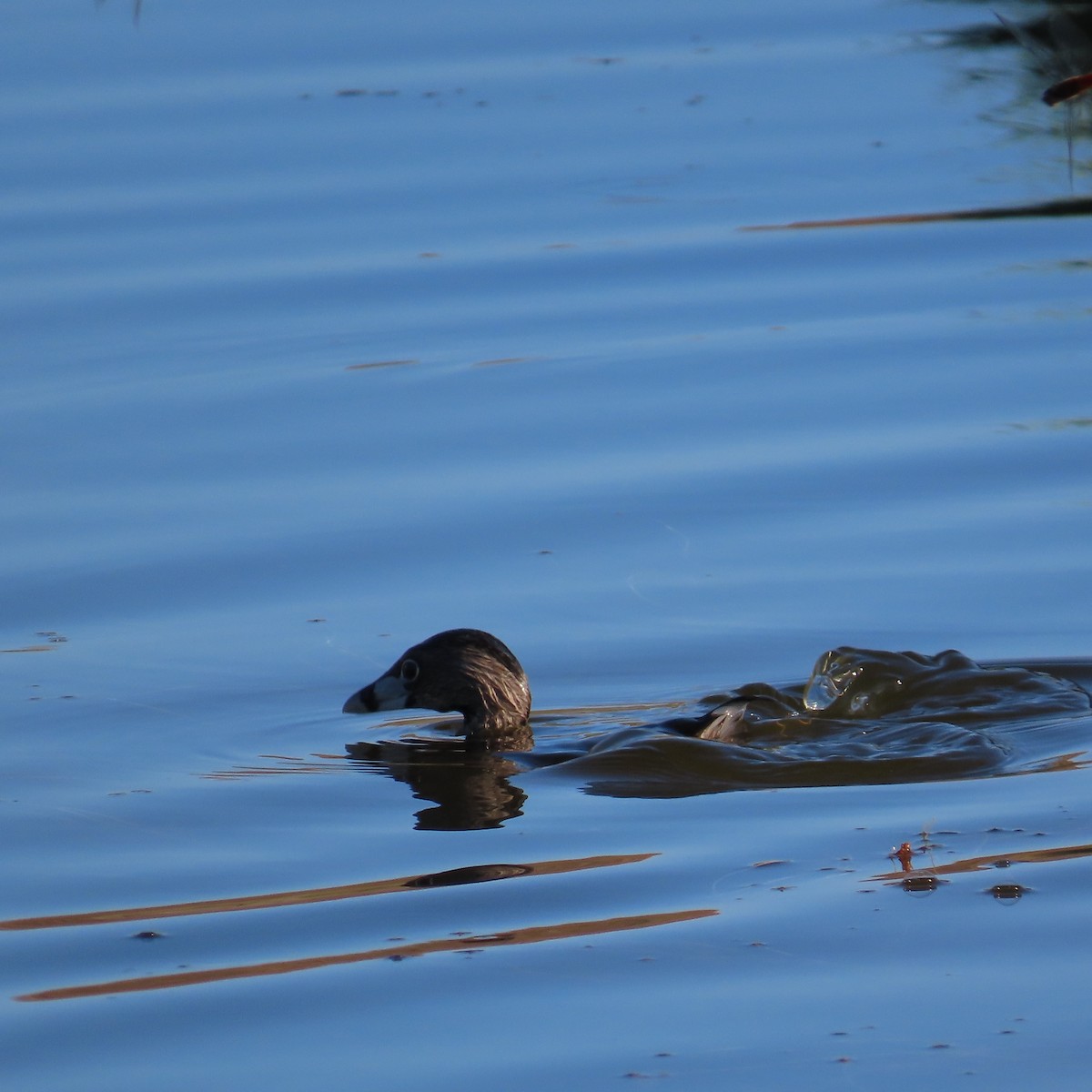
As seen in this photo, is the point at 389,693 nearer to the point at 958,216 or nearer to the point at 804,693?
the point at 804,693

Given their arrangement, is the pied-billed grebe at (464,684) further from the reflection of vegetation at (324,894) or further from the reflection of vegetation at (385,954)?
the reflection of vegetation at (385,954)

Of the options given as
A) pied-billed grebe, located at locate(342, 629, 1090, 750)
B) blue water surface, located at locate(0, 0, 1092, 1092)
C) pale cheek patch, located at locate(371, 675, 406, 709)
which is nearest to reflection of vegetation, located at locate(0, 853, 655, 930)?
blue water surface, located at locate(0, 0, 1092, 1092)

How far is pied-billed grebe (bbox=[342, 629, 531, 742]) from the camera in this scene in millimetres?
7938

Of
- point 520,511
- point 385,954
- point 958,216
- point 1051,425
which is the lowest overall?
point 385,954

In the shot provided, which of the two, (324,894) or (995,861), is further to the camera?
(324,894)

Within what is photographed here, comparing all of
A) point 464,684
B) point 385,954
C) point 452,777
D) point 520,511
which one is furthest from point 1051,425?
point 385,954

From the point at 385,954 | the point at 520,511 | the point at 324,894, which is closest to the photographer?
the point at 385,954

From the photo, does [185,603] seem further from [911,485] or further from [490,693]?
[911,485]

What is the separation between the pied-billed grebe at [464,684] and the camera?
794cm

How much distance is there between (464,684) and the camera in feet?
25.9

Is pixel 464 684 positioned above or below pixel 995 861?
above

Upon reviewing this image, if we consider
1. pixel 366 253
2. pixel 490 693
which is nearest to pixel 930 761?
pixel 490 693

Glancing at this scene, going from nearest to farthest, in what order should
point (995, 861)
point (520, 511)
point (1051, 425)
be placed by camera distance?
point (995, 861) < point (520, 511) < point (1051, 425)

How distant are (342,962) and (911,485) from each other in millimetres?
5196
